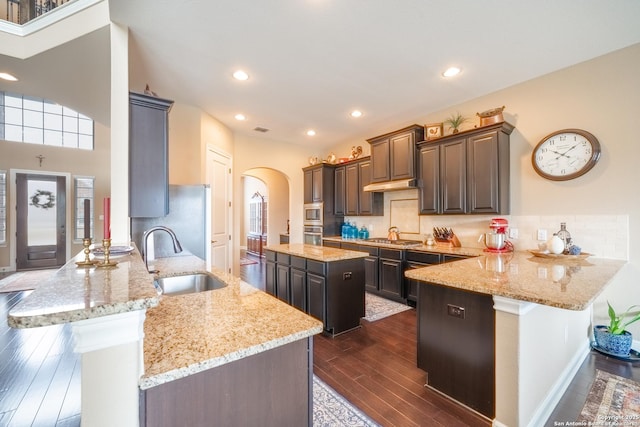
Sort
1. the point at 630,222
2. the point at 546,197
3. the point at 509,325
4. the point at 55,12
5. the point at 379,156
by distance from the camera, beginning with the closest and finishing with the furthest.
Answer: the point at 509,325
the point at 55,12
the point at 630,222
the point at 546,197
the point at 379,156

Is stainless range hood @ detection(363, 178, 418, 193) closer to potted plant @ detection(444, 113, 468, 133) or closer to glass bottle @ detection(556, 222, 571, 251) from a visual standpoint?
potted plant @ detection(444, 113, 468, 133)

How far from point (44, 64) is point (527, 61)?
16.1 feet

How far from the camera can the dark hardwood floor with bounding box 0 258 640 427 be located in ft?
5.88

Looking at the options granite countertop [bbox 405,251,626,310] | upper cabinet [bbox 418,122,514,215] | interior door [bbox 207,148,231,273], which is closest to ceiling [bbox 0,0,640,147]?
upper cabinet [bbox 418,122,514,215]

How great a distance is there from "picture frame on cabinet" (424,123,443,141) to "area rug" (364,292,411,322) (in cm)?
244

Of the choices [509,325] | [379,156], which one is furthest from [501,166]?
[509,325]

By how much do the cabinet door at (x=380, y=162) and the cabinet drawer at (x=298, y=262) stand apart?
2084 mm

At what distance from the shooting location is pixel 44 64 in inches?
106

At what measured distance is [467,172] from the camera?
3.47 meters

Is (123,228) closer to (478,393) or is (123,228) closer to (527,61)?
(478,393)

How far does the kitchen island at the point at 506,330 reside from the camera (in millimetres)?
1497

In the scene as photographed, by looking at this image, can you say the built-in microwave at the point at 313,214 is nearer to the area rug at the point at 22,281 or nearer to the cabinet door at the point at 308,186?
the cabinet door at the point at 308,186

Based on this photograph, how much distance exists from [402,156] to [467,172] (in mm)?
1001

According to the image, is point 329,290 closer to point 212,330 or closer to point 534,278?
point 534,278
